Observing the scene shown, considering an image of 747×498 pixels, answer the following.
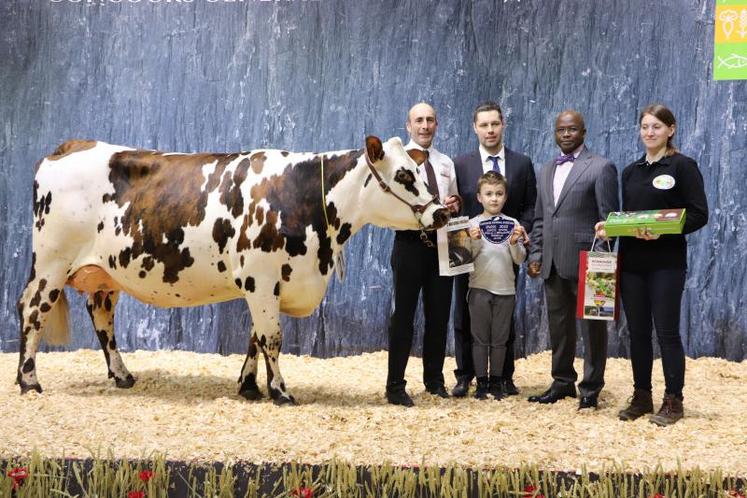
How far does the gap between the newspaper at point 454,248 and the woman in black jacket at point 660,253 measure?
29.8 inches

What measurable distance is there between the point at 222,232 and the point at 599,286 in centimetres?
209

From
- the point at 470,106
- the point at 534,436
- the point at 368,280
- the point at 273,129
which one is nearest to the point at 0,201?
the point at 273,129

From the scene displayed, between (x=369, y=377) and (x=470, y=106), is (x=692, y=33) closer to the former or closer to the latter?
(x=470, y=106)

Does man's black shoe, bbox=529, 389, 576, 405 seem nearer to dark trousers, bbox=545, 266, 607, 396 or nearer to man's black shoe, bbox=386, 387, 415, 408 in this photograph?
dark trousers, bbox=545, 266, 607, 396

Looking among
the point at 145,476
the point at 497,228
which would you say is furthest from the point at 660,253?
the point at 145,476

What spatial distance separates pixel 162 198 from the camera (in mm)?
5113

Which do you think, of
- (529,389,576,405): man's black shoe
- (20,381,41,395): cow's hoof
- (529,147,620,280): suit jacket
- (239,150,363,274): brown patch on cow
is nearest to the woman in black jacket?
(529,147,620,280): suit jacket

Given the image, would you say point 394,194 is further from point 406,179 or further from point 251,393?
point 251,393

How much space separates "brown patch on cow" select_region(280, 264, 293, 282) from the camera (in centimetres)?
484

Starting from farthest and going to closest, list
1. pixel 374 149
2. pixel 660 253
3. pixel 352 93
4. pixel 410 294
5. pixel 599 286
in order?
pixel 352 93, pixel 410 294, pixel 374 149, pixel 599 286, pixel 660 253

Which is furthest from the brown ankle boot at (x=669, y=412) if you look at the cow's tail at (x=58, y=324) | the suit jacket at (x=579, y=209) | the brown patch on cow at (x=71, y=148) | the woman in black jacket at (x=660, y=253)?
Result: the brown patch on cow at (x=71, y=148)

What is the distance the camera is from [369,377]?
6207 mm

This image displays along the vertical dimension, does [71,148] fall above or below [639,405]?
above

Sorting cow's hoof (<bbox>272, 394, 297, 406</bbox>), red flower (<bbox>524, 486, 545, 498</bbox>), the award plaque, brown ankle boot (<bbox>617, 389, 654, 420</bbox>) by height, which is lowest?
red flower (<bbox>524, 486, 545, 498</bbox>)
